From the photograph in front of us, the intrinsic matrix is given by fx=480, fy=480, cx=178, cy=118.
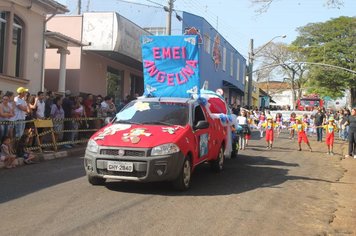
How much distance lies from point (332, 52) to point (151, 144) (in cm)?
4537

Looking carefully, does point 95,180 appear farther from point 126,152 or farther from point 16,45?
point 16,45

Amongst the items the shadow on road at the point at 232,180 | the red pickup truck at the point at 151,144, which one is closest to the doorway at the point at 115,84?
the shadow on road at the point at 232,180

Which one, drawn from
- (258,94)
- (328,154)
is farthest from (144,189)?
(258,94)

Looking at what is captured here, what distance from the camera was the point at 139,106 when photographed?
970 cm

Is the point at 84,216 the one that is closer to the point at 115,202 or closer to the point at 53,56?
the point at 115,202

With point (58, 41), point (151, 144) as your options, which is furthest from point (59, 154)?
point (58, 41)

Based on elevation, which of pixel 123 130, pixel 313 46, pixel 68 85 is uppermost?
pixel 313 46

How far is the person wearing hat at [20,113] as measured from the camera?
12000 millimetres

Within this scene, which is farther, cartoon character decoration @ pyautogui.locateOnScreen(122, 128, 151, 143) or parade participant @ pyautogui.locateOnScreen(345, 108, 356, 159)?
parade participant @ pyautogui.locateOnScreen(345, 108, 356, 159)

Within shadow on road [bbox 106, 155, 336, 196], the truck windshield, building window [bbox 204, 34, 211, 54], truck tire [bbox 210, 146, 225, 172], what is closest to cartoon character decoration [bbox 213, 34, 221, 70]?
building window [bbox 204, 34, 211, 54]

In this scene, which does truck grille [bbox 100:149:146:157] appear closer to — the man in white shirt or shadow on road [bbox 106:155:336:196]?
shadow on road [bbox 106:155:336:196]

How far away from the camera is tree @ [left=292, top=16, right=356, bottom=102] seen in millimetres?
49219

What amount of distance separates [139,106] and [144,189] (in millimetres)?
1831

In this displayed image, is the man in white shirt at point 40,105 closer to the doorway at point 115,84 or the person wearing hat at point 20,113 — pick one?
the person wearing hat at point 20,113
